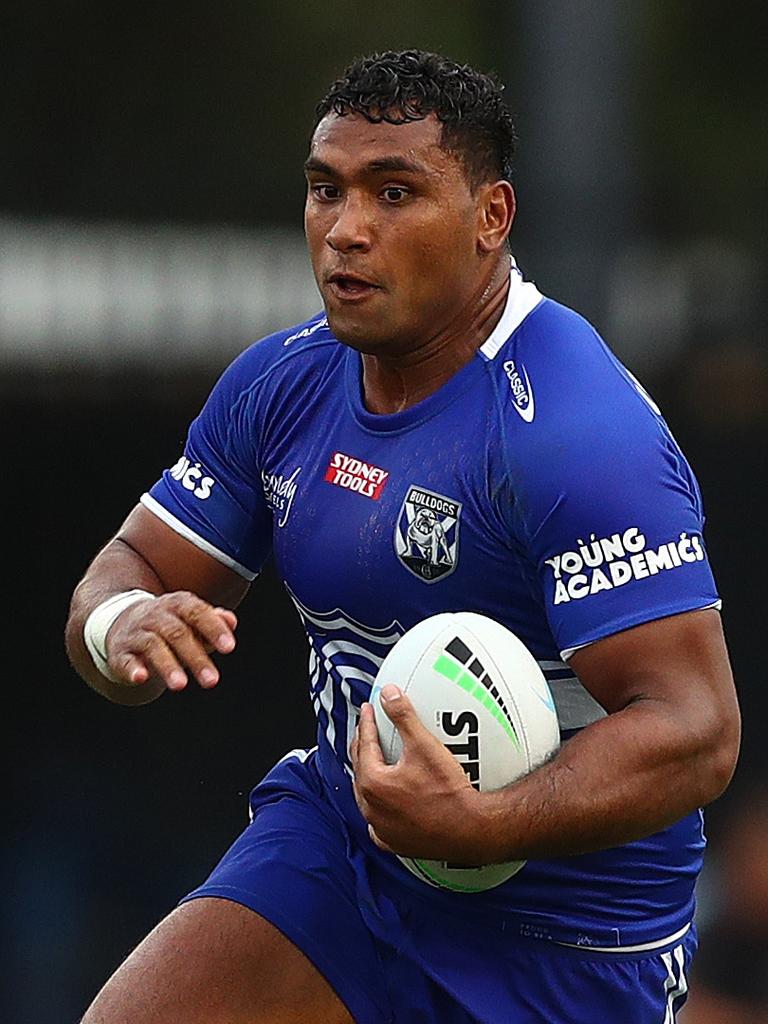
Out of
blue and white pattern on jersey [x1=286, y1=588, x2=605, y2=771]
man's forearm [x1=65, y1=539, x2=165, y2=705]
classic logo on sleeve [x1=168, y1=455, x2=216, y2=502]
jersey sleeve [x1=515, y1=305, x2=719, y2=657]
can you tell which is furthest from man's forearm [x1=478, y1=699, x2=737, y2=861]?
classic logo on sleeve [x1=168, y1=455, x2=216, y2=502]

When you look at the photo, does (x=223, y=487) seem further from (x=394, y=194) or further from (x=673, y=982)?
(x=673, y=982)

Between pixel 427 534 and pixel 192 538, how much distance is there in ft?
2.35

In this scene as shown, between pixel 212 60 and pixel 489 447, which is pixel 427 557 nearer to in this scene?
pixel 489 447

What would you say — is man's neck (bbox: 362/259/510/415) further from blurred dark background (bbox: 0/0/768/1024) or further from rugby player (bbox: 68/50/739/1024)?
blurred dark background (bbox: 0/0/768/1024)

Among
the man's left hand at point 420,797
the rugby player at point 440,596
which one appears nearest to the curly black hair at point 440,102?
the rugby player at point 440,596

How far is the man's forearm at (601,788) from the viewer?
313 centimetres

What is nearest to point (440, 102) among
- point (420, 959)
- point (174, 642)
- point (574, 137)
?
point (174, 642)

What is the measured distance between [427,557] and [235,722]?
4031mm

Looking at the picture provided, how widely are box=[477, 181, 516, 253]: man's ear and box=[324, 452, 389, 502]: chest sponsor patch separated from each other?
1.43 ft

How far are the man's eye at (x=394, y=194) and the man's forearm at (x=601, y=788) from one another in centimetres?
99

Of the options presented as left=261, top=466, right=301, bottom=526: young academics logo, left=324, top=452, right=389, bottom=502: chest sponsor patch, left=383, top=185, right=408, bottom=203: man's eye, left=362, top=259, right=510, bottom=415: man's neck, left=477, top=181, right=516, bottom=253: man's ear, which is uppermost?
left=383, top=185, right=408, bottom=203: man's eye

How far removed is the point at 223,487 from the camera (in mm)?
4059

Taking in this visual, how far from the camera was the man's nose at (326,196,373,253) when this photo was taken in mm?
3557

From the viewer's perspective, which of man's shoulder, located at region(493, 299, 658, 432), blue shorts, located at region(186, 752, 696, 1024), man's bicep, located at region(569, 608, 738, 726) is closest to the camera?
man's bicep, located at region(569, 608, 738, 726)
